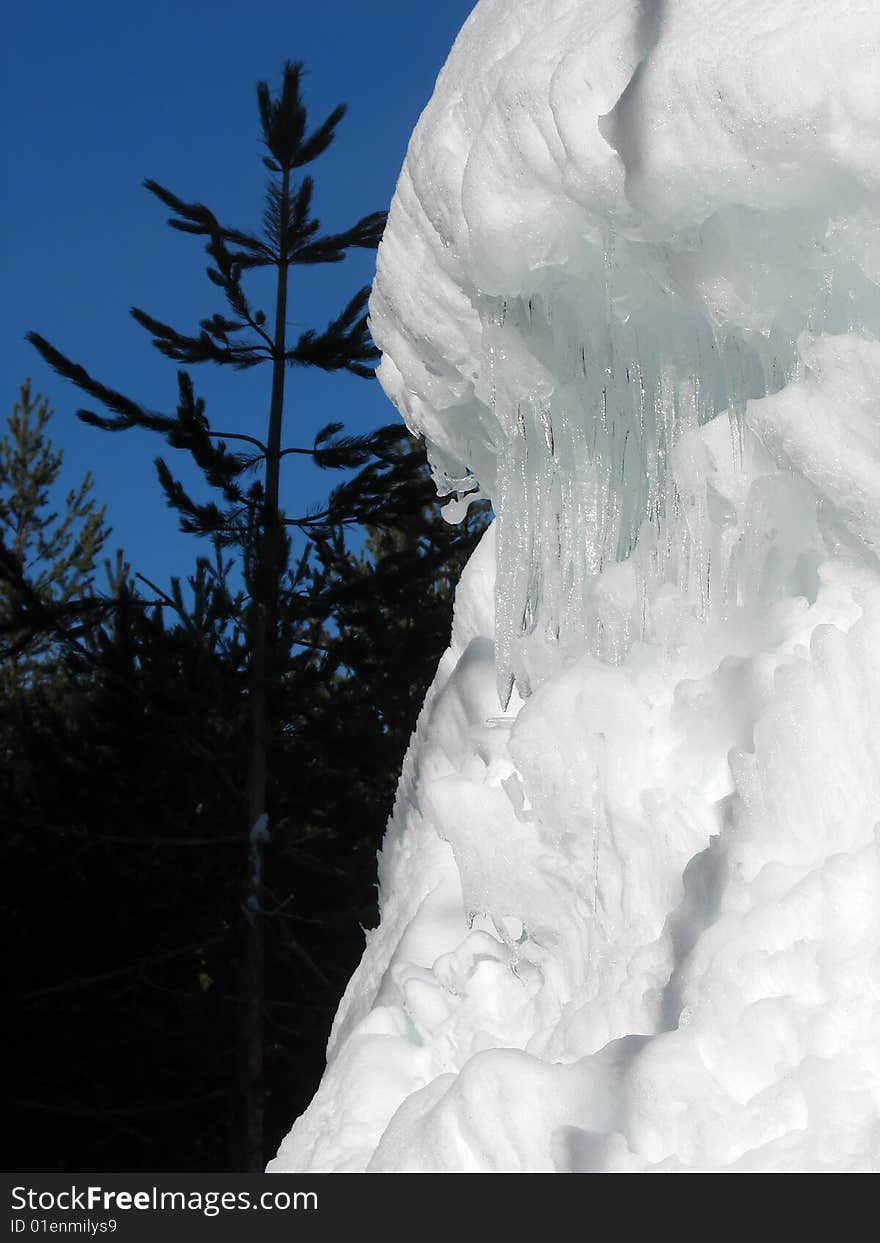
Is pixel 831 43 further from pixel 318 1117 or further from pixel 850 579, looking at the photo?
pixel 318 1117

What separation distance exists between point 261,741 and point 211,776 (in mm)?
943

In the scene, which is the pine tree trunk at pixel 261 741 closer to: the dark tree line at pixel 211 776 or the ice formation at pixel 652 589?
the dark tree line at pixel 211 776

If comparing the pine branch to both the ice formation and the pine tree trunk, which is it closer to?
the pine tree trunk

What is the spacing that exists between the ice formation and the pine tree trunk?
4.65 m

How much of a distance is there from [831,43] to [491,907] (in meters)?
1.83

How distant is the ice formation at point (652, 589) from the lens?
178cm

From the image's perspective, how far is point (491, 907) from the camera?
2.56m

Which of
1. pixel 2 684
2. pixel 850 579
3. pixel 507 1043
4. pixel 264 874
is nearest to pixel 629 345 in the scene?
pixel 850 579

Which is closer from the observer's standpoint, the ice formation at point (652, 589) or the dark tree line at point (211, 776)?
the ice formation at point (652, 589)

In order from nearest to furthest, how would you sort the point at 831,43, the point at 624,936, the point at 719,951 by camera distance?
the point at 831,43, the point at 719,951, the point at 624,936

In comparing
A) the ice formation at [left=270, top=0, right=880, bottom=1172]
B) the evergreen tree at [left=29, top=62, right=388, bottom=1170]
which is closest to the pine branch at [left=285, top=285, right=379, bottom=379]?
the evergreen tree at [left=29, top=62, right=388, bottom=1170]

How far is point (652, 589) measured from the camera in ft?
8.00

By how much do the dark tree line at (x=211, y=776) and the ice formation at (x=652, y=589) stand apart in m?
5.23

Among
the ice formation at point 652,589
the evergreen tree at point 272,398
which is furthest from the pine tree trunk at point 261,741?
the ice formation at point 652,589
